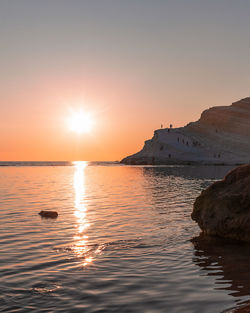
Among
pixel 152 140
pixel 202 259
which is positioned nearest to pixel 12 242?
pixel 202 259

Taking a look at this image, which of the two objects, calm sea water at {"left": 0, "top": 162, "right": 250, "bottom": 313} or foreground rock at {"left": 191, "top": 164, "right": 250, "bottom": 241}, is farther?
foreground rock at {"left": 191, "top": 164, "right": 250, "bottom": 241}

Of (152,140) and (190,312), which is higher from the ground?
(152,140)

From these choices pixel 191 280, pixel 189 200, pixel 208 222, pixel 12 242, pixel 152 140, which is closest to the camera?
pixel 191 280

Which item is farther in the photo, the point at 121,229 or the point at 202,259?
the point at 121,229

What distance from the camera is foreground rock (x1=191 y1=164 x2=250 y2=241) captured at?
14.9m

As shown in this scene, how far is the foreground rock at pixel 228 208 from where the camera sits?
49.0 ft

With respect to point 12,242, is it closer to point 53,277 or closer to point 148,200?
point 53,277

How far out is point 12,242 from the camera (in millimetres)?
15086

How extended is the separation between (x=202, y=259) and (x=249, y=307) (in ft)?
15.2

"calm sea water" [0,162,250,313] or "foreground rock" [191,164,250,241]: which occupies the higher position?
"foreground rock" [191,164,250,241]

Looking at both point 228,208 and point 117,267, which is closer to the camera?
point 117,267

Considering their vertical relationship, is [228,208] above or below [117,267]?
above

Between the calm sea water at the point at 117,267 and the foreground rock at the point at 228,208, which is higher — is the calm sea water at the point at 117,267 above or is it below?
below

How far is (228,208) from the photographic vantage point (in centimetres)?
1534
